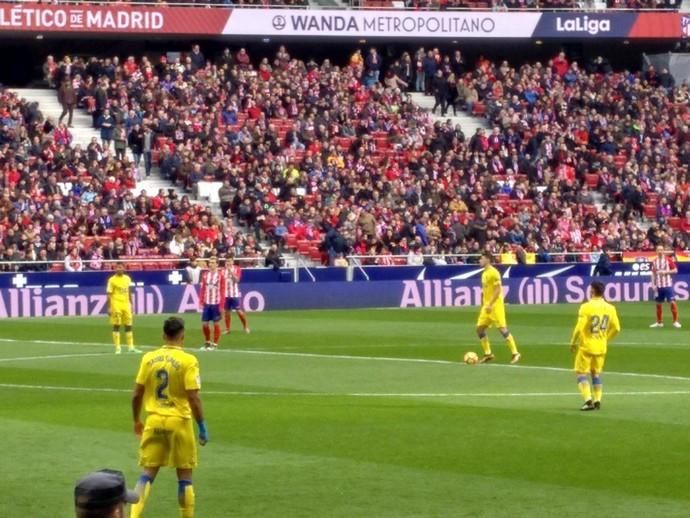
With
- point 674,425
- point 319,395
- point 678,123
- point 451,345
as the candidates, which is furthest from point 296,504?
point 678,123

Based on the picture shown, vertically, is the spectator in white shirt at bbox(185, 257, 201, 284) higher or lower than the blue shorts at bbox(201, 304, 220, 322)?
higher

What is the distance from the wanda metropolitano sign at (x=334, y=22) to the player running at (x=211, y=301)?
2398 centimetres

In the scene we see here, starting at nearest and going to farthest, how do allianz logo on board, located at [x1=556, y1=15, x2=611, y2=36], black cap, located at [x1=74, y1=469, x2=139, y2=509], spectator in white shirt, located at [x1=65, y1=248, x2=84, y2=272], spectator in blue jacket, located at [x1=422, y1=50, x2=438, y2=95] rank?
black cap, located at [x1=74, y1=469, x2=139, y2=509] → spectator in white shirt, located at [x1=65, y1=248, x2=84, y2=272] → spectator in blue jacket, located at [x1=422, y1=50, x2=438, y2=95] → allianz logo on board, located at [x1=556, y1=15, x2=611, y2=36]

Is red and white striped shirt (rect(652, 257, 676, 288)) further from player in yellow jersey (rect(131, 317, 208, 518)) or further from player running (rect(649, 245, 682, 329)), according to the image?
A: player in yellow jersey (rect(131, 317, 208, 518))

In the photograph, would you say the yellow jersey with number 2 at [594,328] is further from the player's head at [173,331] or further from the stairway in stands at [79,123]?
the stairway in stands at [79,123]

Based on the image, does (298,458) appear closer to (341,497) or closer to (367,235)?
(341,497)

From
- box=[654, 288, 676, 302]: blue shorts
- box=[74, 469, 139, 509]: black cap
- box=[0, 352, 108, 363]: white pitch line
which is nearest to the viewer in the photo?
box=[74, 469, 139, 509]: black cap

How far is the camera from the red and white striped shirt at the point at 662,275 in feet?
129

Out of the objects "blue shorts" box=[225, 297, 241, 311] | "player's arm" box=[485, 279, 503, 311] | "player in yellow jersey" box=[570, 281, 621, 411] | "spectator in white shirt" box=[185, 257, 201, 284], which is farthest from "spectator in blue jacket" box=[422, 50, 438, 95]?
"player in yellow jersey" box=[570, 281, 621, 411]

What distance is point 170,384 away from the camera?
12.5m

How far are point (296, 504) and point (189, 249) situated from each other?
32354 mm

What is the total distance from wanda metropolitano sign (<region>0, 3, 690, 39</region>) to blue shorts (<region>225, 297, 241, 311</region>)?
22.2m

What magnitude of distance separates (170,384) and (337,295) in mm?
33917

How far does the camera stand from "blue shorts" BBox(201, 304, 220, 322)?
3294cm
